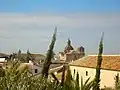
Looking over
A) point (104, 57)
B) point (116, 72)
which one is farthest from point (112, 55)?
point (116, 72)

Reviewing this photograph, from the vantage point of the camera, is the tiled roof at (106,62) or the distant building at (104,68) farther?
the tiled roof at (106,62)

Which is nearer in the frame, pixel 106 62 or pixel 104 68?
pixel 104 68

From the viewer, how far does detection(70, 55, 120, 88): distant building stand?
34.0m

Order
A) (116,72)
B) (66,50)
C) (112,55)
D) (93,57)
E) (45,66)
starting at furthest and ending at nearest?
(66,50)
(93,57)
(112,55)
(116,72)
(45,66)

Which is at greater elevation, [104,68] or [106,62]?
[106,62]

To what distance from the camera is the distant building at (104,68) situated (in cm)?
3400

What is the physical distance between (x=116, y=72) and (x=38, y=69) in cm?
2358

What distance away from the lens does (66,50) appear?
90.8m

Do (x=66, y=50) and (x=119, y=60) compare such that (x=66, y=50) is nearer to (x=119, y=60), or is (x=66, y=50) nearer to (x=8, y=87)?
(x=119, y=60)

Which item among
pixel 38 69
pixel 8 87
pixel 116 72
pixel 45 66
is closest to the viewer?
pixel 8 87

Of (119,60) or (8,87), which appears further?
(119,60)

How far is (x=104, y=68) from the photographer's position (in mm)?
36031

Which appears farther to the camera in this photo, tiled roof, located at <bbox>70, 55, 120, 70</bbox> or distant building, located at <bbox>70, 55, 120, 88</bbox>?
tiled roof, located at <bbox>70, 55, 120, 70</bbox>

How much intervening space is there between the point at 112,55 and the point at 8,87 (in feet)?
109
